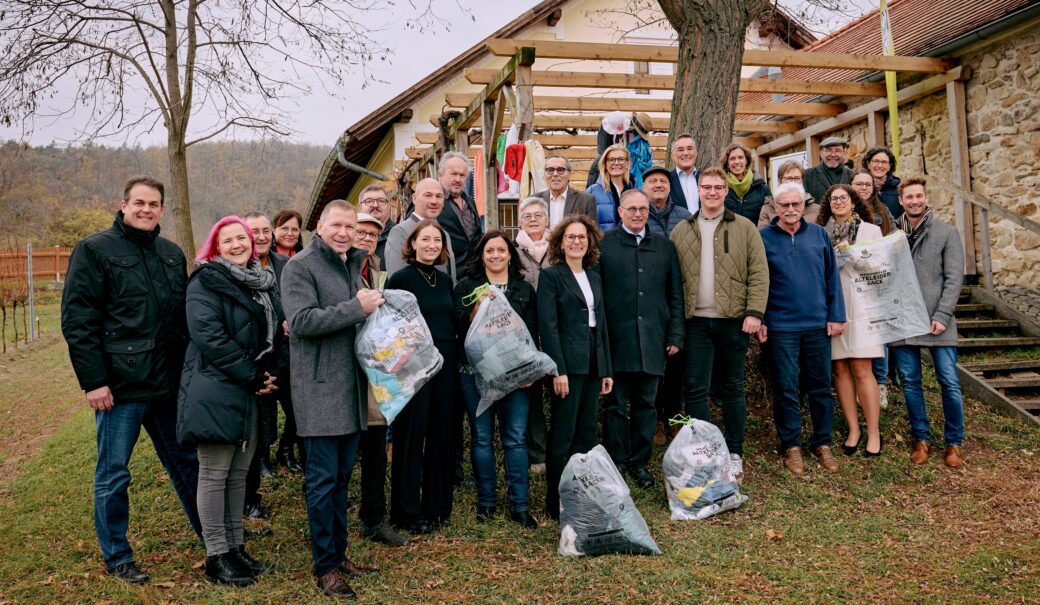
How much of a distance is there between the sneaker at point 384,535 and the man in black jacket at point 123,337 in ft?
3.66

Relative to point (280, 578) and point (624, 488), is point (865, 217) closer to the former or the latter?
point (624, 488)

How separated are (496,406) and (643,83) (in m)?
5.30

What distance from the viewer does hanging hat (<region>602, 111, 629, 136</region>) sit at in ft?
19.1

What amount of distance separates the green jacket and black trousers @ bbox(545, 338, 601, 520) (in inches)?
35.9

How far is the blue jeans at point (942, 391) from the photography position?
16.7ft

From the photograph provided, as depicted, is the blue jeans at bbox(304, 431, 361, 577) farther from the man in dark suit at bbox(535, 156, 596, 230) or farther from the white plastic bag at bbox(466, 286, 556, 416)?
the man in dark suit at bbox(535, 156, 596, 230)

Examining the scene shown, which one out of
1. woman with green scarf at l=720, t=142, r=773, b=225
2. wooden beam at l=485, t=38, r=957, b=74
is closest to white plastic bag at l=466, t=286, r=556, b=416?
woman with green scarf at l=720, t=142, r=773, b=225

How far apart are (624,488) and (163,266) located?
8.73 ft

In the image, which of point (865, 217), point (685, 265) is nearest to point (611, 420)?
point (685, 265)

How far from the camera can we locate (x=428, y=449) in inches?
160

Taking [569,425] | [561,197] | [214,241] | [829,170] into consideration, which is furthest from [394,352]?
[829,170]

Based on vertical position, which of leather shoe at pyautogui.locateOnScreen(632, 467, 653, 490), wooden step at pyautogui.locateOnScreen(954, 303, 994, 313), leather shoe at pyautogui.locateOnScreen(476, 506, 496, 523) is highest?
wooden step at pyautogui.locateOnScreen(954, 303, 994, 313)

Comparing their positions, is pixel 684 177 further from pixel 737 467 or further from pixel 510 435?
pixel 510 435

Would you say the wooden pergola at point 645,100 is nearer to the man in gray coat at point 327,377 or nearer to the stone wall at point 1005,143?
the stone wall at point 1005,143
